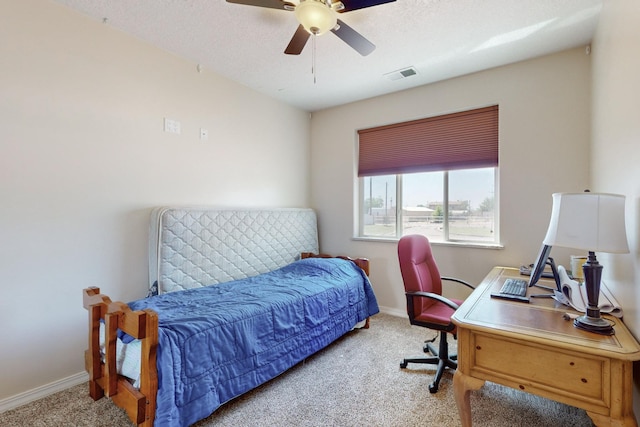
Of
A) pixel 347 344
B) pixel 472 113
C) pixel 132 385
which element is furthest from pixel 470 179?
pixel 132 385

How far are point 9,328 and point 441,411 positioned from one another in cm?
283

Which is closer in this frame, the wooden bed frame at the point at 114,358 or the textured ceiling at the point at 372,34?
the wooden bed frame at the point at 114,358

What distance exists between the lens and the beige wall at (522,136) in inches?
104

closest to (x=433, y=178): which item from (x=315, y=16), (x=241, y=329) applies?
(x=315, y=16)

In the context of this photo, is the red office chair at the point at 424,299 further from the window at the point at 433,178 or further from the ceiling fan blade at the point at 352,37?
the ceiling fan blade at the point at 352,37

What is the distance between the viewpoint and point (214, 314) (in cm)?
190

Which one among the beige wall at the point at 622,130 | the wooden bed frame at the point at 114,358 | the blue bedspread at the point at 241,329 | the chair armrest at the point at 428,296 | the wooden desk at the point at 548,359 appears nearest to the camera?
the wooden desk at the point at 548,359

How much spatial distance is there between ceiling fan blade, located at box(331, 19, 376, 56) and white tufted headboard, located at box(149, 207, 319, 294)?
1.88 metres

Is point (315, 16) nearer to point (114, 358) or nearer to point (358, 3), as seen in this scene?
point (358, 3)

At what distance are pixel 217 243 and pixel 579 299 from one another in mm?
2717

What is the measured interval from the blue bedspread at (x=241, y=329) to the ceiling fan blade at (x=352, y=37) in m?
1.93

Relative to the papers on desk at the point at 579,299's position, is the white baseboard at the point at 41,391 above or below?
below

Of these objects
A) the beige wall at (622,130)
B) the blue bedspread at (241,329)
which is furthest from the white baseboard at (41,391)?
the beige wall at (622,130)

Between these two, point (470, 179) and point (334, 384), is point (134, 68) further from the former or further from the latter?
point (470, 179)
